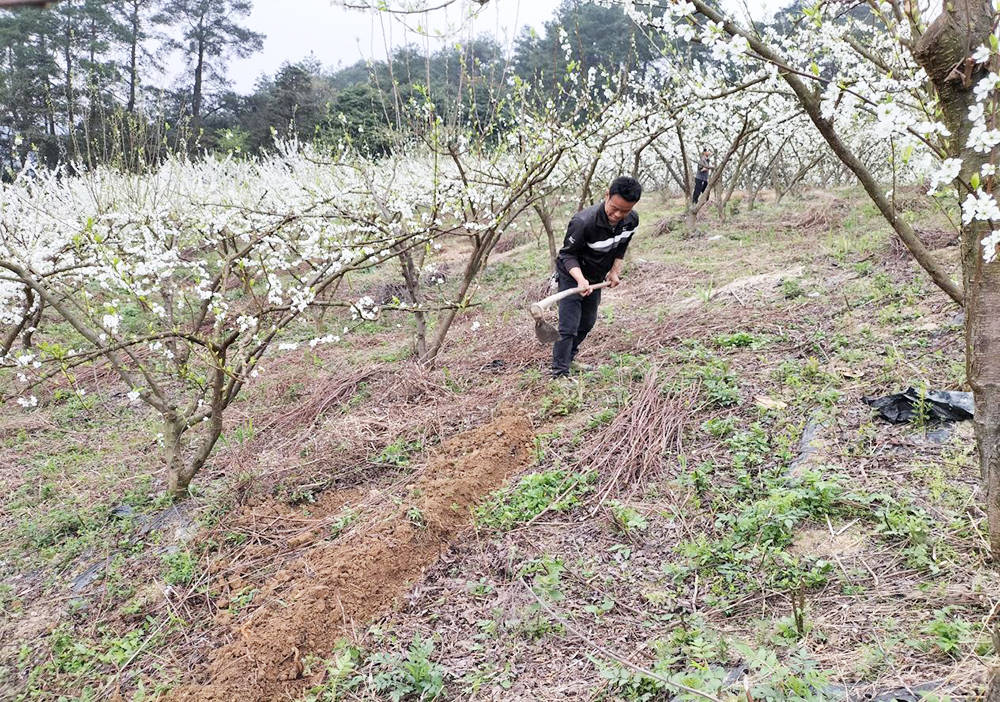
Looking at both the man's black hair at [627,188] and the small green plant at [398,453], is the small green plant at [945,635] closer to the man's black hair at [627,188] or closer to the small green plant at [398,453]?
the man's black hair at [627,188]

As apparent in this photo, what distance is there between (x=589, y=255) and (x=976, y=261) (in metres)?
3.33

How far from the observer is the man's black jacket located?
495 centimetres

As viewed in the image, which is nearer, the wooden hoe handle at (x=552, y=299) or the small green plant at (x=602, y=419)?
the small green plant at (x=602, y=419)

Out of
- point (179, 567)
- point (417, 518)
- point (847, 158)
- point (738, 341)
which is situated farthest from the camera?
point (738, 341)

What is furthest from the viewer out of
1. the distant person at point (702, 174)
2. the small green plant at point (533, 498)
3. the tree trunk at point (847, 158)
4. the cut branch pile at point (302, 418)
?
the distant person at point (702, 174)

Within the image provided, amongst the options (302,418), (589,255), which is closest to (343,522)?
(302,418)

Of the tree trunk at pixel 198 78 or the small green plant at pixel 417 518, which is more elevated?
the tree trunk at pixel 198 78

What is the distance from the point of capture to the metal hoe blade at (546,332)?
5566 millimetres

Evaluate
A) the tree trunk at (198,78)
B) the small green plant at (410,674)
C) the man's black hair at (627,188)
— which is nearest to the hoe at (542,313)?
the man's black hair at (627,188)

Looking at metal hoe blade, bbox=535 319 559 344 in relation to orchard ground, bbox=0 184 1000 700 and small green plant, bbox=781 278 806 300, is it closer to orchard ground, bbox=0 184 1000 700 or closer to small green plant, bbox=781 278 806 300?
orchard ground, bbox=0 184 1000 700

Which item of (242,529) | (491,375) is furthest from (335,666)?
(491,375)

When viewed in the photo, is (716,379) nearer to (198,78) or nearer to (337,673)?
(337,673)

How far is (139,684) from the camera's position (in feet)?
10.6

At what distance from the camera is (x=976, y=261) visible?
195 centimetres
